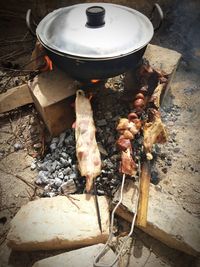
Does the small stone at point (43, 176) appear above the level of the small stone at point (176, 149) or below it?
below

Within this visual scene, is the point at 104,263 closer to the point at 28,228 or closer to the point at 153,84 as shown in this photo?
the point at 28,228

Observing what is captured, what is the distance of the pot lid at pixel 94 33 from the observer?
2568mm

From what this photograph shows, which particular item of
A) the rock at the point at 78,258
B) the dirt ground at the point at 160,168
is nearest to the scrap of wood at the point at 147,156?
the dirt ground at the point at 160,168

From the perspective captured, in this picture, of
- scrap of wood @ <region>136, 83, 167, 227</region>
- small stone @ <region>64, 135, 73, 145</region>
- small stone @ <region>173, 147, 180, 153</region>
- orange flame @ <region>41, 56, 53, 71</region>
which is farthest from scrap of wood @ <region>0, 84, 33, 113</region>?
A: small stone @ <region>173, 147, 180, 153</region>

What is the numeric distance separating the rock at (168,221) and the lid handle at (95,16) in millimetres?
1703

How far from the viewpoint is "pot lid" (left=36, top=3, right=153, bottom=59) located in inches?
101

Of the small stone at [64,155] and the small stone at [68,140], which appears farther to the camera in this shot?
the small stone at [68,140]

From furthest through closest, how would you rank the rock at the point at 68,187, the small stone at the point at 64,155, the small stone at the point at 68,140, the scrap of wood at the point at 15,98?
1. the scrap of wood at the point at 15,98
2. the small stone at the point at 68,140
3. the small stone at the point at 64,155
4. the rock at the point at 68,187

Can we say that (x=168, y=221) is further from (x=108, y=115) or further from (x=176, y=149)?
(x=108, y=115)

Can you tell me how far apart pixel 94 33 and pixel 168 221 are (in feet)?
6.65

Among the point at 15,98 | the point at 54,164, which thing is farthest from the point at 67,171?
the point at 15,98

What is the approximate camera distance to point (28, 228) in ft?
8.31

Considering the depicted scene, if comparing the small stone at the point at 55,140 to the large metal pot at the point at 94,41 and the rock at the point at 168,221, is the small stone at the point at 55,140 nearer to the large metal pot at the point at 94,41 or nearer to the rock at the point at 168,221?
the large metal pot at the point at 94,41

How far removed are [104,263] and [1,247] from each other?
3.50 ft
